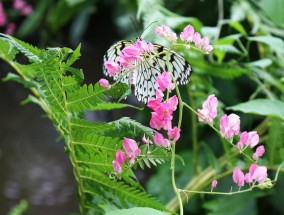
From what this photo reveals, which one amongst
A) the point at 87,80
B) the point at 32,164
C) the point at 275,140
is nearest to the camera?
the point at 275,140

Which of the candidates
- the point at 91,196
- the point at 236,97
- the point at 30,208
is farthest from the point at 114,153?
the point at 30,208

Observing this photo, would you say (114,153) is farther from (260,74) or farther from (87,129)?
(260,74)

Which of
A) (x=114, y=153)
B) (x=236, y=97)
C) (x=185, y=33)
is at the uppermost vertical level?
(x=185, y=33)

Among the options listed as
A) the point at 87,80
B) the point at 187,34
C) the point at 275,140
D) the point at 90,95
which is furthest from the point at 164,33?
the point at 87,80

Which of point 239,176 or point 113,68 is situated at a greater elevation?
point 113,68

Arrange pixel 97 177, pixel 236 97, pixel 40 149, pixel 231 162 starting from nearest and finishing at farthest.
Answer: pixel 97 177
pixel 231 162
pixel 236 97
pixel 40 149

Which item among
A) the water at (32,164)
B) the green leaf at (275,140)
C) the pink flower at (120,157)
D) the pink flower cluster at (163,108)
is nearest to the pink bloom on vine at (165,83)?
the pink flower cluster at (163,108)

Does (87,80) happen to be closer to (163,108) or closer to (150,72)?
(150,72)
